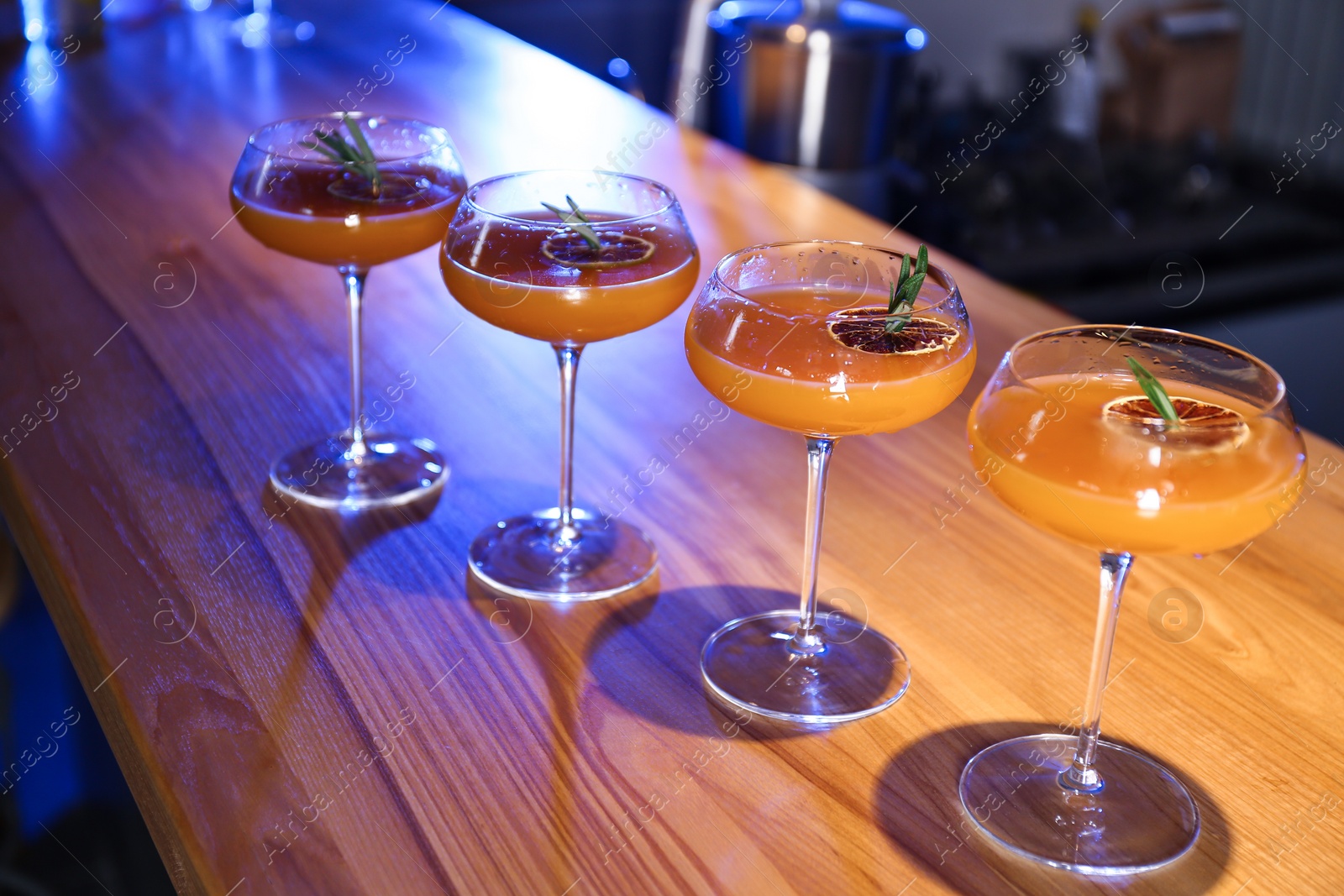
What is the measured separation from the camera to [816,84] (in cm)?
238

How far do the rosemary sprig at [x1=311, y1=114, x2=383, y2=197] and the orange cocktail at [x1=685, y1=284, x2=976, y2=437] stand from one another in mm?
424

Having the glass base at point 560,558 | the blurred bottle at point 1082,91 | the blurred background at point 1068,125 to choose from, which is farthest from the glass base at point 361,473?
the blurred bottle at point 1082,91

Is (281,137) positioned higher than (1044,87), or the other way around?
(281,137)

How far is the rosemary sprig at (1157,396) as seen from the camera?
79 centimetres

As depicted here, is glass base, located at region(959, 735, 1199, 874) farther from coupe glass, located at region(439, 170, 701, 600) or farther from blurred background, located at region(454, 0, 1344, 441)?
blurred background, located at region(454, 0, 1344, 441)

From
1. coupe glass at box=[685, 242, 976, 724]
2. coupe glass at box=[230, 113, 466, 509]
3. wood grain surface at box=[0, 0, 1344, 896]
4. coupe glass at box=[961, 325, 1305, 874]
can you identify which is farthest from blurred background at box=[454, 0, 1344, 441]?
coupe glass at box=[961, 325, 1305, 874]

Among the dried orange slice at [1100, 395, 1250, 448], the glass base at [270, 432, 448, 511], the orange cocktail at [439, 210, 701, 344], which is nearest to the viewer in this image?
the dried orange slice at [1100, 395, 1250, 448]

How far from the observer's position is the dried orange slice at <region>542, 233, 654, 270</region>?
3.58 feet

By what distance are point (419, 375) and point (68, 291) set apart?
496mm

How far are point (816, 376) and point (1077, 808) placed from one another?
0.35 metres

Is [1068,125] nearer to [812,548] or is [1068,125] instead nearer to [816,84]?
[816,84]

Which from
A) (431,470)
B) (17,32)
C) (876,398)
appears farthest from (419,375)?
(17,32)

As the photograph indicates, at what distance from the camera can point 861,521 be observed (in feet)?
3.94

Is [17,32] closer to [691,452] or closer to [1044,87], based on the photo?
[691,452]
